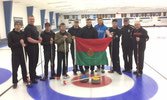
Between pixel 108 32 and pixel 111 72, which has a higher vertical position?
pixel 108 32

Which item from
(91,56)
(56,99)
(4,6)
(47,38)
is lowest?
(56,99)

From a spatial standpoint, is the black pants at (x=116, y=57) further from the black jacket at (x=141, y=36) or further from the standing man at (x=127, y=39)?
the black jacket at (x=141, y=36)

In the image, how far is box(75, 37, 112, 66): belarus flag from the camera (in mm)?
3957

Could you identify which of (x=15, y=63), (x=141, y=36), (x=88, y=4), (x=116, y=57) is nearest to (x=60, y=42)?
(x=15, y=63)

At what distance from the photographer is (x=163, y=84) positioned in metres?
3.94

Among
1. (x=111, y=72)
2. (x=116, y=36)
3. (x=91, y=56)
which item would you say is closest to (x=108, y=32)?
(x=116, y=36)

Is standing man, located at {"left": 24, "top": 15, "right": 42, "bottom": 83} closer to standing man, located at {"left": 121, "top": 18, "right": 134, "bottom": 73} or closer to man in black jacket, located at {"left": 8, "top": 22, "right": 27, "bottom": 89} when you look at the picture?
man in black jacket, located at {"left": 8, "top": 22, "right": 27, "bottom": 89}

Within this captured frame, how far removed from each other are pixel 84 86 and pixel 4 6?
527 inches

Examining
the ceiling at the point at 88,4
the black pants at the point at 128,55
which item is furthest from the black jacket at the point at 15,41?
the ceiling at the point at 88,4

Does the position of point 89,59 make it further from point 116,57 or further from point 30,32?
point 30,32

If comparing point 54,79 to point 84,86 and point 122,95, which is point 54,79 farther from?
point 122,95

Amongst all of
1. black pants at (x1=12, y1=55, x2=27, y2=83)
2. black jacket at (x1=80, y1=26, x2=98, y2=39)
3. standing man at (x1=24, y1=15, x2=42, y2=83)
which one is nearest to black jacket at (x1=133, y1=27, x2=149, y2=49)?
black jacket at (x1=80, y1=26, x2=98, y2=39)

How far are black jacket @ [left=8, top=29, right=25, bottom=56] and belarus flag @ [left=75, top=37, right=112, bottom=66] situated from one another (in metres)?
1.46

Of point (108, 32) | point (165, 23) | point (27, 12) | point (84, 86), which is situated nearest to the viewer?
point (84, 86)
